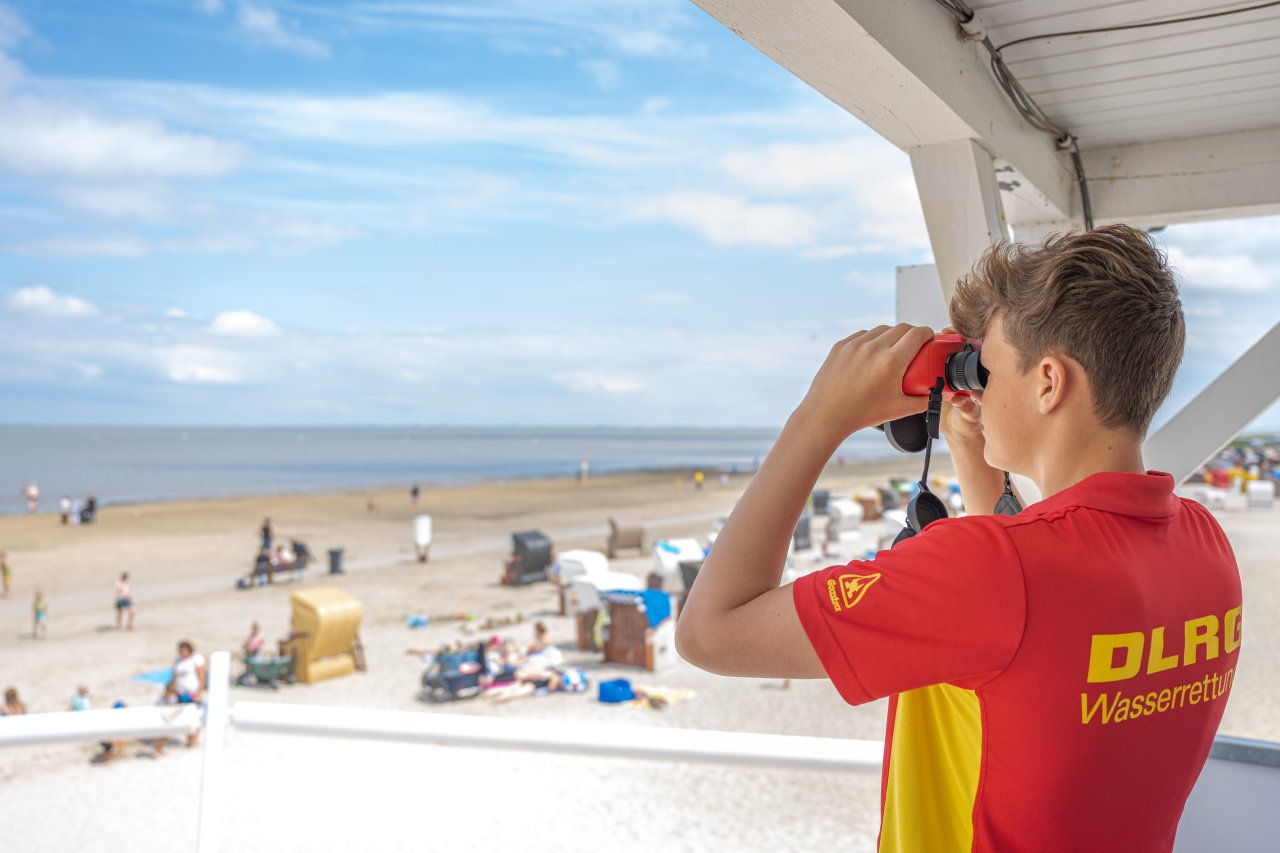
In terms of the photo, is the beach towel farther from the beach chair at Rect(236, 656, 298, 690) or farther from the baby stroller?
the baby stroller

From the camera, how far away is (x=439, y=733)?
82.2 inches

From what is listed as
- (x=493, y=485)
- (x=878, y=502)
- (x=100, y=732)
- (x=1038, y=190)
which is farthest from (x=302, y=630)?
(x=493, y=485)

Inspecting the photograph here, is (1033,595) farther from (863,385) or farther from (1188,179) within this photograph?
(1188,179)

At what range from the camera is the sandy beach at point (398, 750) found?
7.98 metres

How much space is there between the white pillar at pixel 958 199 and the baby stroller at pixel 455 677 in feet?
36.6

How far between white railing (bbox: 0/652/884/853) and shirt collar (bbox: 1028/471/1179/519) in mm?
1167

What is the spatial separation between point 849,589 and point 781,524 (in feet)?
0.31

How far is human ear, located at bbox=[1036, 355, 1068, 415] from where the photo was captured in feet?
3.08

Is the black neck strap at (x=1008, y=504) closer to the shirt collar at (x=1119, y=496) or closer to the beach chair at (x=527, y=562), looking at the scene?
the shirt collar at (x=1119, y=496)

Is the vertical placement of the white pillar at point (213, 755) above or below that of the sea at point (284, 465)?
below

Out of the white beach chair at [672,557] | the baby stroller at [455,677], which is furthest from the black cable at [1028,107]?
the white beach chair at [672,557]

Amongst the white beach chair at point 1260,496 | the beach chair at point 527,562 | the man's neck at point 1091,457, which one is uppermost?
the man's neck at point 1091,457

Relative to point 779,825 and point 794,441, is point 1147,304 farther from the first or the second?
point 779,825

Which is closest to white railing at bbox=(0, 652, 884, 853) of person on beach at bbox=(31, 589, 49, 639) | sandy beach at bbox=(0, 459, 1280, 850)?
sandy beach at bbox=(0, 459, 1280, 850)
